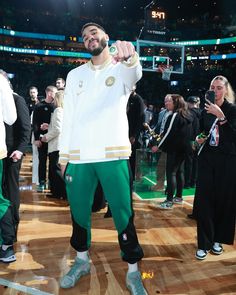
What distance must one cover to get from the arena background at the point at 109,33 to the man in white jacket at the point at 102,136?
2345 cm

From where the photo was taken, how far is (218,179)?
286 centimetres

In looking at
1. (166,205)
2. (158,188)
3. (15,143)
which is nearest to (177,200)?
(166,205)

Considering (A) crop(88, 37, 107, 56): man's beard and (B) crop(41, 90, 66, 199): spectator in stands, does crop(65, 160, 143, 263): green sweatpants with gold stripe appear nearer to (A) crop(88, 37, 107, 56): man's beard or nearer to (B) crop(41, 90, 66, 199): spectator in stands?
(A) crop(88, 37, 107, 56): man's beard

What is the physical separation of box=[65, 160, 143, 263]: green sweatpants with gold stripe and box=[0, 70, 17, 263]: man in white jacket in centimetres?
68

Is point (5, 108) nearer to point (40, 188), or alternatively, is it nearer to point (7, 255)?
point (7, 255)

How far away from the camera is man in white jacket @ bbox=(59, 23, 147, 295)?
2.13 metres

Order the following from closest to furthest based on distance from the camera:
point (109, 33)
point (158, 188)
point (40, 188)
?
point (40, 188)
point (158, 188)
point (109, 33)

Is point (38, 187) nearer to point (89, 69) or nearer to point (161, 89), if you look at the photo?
point (89, 69)

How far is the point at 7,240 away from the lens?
272cm

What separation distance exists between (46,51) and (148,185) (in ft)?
82.8

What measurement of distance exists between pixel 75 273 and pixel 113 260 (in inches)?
19.9

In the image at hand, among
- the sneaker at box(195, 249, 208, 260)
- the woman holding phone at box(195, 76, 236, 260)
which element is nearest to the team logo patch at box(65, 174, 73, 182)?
the woman holding phone at box(195, 76, 236, 260)

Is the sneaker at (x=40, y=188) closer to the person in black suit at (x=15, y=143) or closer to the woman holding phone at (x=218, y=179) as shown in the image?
the person in black suit at (x=15, y=143)

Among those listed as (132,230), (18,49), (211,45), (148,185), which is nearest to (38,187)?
(148,185)
